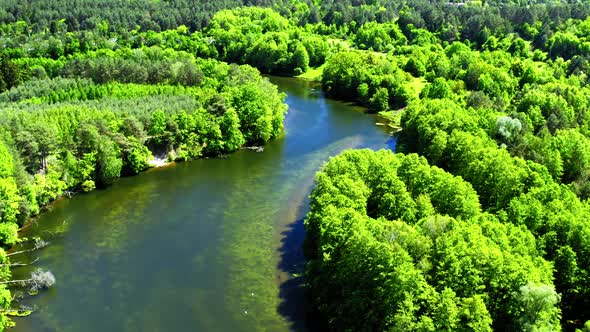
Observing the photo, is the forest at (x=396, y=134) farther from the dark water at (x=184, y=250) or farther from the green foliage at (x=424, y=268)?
the dark water at (x=184, y=250)

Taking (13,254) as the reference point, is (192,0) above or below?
above

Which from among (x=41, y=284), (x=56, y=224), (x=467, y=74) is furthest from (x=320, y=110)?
(x=41, y=284)

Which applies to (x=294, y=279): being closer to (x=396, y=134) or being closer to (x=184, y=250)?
(x=184, y=250)

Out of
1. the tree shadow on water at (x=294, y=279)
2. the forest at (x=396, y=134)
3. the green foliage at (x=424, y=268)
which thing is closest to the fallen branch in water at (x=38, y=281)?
the forest at (x=396, y=134)

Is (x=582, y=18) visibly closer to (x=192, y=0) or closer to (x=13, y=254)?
(x=192, y=0)

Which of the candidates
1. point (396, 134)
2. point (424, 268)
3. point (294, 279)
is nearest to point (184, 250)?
point (294, 279)
